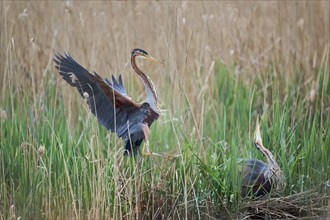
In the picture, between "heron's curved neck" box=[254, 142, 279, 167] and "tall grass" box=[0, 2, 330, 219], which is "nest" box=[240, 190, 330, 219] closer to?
"tall grass" box=[0, 2, 330, 219]

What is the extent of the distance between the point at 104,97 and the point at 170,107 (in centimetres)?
31

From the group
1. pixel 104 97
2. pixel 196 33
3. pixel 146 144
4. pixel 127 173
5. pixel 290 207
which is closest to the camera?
pixel 146 144

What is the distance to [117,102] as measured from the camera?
317cm

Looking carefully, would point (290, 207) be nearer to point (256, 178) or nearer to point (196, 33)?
point (256, 178)

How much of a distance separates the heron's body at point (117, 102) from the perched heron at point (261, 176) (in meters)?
0.51

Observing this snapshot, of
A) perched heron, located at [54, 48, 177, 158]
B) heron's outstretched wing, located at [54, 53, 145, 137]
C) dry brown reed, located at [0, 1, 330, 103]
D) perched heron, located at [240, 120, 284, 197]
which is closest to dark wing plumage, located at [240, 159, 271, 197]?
perched heron, located at [240, 120, 284, 197]

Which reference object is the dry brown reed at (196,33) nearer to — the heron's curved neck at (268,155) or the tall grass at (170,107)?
the tall grass at (170,107)

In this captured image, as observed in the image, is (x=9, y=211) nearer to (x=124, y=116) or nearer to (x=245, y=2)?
(x=124, y=116)

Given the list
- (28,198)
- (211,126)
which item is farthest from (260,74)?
(28,198)

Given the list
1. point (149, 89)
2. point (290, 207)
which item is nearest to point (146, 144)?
point (149, 89)

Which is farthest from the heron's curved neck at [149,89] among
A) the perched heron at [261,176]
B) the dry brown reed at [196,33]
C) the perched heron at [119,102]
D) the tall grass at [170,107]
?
the dry brown reed at [196,33]

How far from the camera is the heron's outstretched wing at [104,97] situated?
10.1 ft

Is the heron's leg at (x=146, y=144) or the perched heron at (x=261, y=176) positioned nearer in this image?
the heron's leg at (x=146, y=144)

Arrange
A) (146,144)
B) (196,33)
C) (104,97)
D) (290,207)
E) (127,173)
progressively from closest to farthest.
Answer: (146,144) → (104,97) → (290,207) → (127,173) → (196,33)
